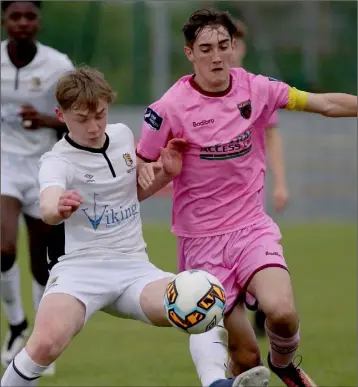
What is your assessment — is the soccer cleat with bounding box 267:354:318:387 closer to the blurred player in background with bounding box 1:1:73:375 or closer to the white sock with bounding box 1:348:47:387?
the white sock with bounding box 1:348:47:387

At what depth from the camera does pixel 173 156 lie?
6.47 metres

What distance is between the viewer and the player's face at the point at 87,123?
607 cm

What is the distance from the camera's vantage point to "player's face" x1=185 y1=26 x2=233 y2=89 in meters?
6.57

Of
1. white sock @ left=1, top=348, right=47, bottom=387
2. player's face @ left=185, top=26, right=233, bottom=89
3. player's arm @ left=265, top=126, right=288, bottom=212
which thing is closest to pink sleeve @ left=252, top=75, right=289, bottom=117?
player's face @ left=185, top=26, right=233, bottom=89

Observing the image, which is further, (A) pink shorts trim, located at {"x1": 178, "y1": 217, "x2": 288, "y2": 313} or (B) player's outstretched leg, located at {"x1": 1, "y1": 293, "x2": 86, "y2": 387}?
(A) pink shorts trim, located at {"x1": 178, "y1": 217, "x2": 288, "y2": 313}

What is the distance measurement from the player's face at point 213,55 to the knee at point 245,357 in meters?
1.49

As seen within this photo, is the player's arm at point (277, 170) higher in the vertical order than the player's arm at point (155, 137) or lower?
lower

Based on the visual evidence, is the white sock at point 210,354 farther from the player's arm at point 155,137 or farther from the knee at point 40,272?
the knee at point 40,272

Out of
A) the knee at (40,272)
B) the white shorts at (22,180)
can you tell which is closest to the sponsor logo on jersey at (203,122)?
the white shorts at (22,180)

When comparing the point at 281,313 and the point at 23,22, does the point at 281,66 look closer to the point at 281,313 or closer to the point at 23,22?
the point at 23,22

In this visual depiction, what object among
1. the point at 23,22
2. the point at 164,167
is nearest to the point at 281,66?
the point at 23,22

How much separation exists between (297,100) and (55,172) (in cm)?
156

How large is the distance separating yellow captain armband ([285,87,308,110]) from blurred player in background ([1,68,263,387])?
1.02 meters

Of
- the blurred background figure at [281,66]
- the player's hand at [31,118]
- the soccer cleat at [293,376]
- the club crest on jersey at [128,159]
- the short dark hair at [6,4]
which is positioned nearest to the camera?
the club crest on jersey at [128,159]
